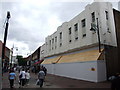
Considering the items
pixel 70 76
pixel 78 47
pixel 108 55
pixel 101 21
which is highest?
pixel 101 21

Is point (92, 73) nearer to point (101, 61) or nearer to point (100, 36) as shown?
point (101, 61)

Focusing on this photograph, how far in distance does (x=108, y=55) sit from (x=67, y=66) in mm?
7641

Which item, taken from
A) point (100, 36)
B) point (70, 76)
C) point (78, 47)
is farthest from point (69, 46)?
point (100, 36)

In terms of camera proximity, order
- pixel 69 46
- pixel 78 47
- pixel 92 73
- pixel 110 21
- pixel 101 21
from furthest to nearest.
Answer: pixel 69 46
pixel 78 47
pixel 110 21
pixel 101 21
pixel 92 73

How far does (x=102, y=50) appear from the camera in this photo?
54.5 feet

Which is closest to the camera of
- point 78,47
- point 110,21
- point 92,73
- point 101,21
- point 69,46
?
point 92,73

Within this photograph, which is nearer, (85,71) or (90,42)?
(85,71)

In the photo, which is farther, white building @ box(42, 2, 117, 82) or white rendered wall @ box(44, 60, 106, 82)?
white building @ box(42, 2, 117, 82)

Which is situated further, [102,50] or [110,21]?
[110,21]

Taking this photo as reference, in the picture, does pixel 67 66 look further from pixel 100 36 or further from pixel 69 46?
pixel 100 36

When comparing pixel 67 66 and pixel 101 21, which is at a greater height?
pixel 101 21

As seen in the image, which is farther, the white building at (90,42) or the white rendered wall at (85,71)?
the white building at (90,42)

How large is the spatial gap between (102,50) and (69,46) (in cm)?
821

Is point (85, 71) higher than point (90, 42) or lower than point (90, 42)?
lower
